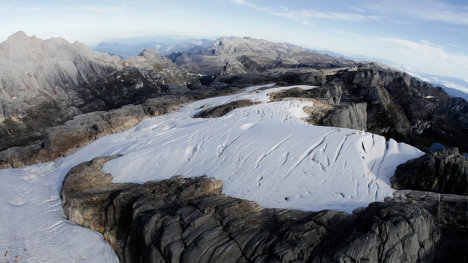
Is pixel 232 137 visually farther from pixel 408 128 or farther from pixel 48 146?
pixel 408 128

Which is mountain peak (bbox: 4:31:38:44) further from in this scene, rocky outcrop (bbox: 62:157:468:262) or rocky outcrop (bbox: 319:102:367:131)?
rocky outcrop (bbox: 319:102:367:131)

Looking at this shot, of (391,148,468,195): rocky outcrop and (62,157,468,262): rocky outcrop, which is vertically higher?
(391,148,468,195): rocky outcrop

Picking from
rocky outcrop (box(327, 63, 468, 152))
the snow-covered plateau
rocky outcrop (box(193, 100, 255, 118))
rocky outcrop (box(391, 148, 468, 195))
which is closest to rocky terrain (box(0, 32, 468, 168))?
rocky outcrop (box(327, 63, 468, 152))

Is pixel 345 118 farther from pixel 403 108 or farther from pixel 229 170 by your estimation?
pixel 403 108

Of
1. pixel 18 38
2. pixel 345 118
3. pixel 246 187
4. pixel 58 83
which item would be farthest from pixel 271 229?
pixel 18 38

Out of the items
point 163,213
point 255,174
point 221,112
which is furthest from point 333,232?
point 221,112

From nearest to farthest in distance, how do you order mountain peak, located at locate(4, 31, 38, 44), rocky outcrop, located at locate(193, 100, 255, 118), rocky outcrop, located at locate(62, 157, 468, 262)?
rocky outcrop, located at locate(62, 157, 468, 262)
rocky outcrop, located at locate(193, 100, 255, 118)
mountain peak, located at locate(4, 31, 38, 44)

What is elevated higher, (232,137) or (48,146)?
(232,137)
